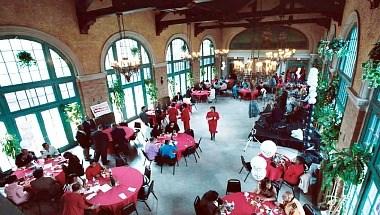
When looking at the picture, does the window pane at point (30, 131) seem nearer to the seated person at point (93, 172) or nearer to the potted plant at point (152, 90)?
the seated person at point (93, 172)

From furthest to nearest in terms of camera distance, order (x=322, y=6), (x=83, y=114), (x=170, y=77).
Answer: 1. (x=170, y=77)
2. (x=83, y=114)
3. (x=322, y=6)

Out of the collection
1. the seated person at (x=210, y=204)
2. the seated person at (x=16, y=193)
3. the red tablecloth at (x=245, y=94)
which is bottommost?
the red tablecloth at (x=245, y=94)

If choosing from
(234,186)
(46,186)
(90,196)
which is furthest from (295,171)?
(46,186)

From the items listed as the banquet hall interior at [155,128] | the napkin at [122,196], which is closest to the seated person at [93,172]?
the banquet hall interior at [155,128]

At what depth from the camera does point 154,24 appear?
13594 mm

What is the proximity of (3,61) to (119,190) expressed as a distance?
6.28m

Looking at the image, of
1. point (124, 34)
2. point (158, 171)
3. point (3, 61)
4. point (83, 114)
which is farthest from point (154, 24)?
point (158, 171)

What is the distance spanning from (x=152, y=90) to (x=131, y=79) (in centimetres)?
141

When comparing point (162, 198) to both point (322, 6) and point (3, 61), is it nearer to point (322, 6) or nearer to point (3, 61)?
point (3, 61)

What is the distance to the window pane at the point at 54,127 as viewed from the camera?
9.27 meters

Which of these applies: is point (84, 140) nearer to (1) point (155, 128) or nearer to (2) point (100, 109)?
(2) point (100, 109)

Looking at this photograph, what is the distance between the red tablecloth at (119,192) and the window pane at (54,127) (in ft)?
15.6

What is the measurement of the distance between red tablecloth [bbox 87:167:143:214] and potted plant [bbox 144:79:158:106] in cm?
760

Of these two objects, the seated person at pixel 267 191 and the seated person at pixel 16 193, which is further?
the seated person at pixel 16 193
